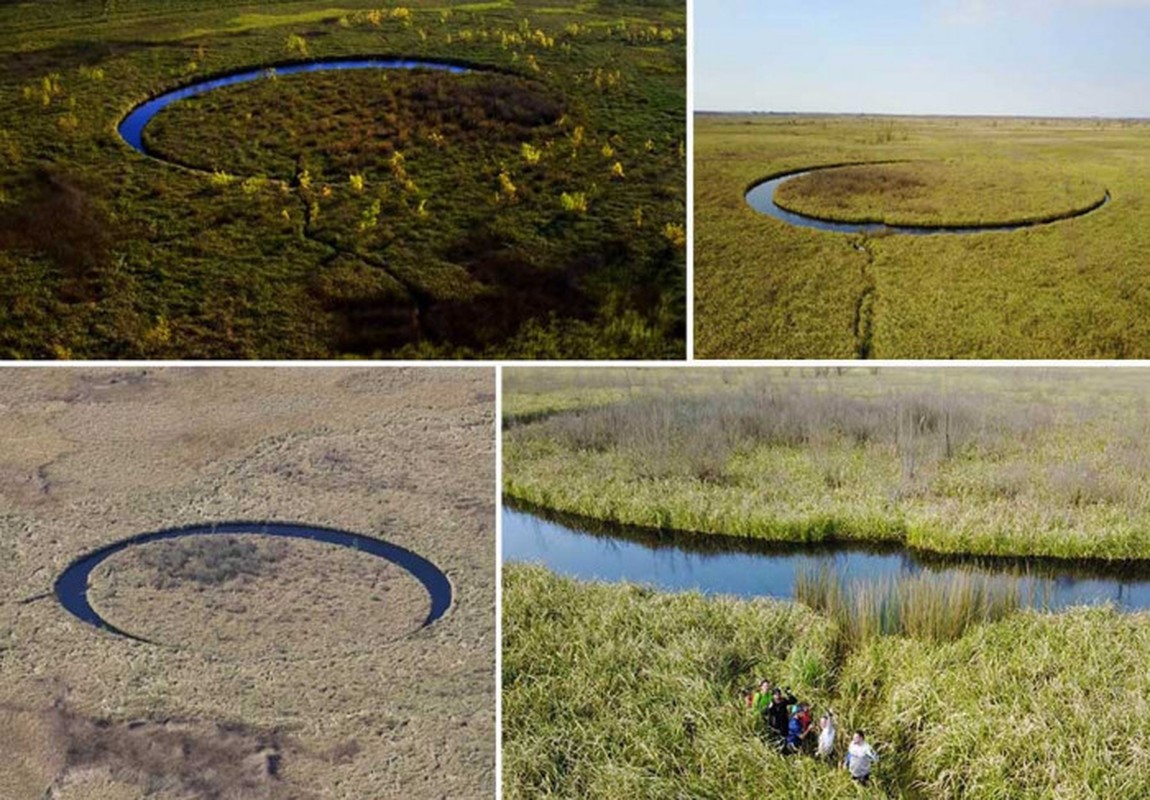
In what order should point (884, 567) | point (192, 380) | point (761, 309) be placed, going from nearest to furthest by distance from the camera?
point (761, 309)
point (884, 567)
point (192, 380)

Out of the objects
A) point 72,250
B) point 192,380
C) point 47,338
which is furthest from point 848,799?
point 192,380

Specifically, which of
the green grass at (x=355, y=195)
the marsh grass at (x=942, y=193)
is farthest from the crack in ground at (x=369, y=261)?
the marsh grass at (x=942, y=193)

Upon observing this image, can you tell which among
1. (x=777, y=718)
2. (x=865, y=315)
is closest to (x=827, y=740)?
(x=777, y=718)

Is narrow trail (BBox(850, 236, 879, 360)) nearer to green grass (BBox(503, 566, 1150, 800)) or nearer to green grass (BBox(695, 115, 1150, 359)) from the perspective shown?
green grass (BBox(695, 115, 1150, 359))

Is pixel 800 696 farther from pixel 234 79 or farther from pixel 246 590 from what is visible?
pixel 234 79

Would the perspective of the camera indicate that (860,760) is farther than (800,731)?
No

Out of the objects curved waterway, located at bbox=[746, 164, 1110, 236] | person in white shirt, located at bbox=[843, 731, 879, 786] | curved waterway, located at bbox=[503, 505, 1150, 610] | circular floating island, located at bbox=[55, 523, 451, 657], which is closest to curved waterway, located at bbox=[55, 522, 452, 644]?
circular floating island, located at bbox=[55, 523, 451, 657]

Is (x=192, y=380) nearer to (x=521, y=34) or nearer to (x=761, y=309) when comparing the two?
(x=521, y=34)
